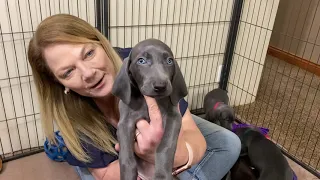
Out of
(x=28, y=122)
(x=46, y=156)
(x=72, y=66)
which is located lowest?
(x=46, y=156)

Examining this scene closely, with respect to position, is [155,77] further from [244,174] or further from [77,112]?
[244,174]

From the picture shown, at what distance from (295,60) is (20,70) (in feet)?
10.2

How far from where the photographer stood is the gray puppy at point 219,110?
234cm

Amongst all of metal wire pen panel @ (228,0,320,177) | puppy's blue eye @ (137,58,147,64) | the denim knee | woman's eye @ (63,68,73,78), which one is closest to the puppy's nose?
puppy's blue eye @ (137,58,147,64)

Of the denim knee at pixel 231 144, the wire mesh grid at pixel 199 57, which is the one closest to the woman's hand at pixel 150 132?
the denim knee at pixel 231 144

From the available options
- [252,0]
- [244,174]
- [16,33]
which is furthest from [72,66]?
[252,0]

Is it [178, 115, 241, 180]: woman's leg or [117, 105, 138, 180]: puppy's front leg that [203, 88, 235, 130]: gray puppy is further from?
[117, 105, 138, 180]: puppy's front leg

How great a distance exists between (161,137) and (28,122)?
4.96ft

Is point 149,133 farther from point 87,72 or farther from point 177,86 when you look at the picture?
point 87,72

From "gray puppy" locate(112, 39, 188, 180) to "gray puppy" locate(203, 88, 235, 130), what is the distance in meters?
1.36

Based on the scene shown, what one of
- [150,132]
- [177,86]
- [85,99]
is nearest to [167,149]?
[150,132]

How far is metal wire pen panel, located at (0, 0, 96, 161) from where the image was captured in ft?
6.24

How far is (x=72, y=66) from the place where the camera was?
1.27 m

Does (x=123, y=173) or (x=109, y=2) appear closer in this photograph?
(x=123, y=173)
